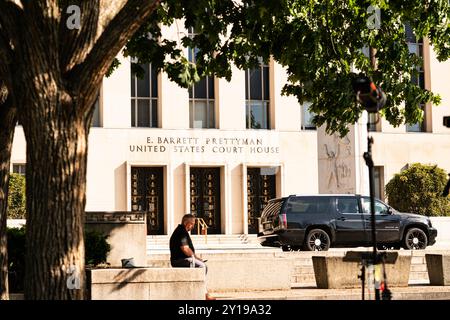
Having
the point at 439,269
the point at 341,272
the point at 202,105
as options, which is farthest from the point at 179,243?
the point at 202,105

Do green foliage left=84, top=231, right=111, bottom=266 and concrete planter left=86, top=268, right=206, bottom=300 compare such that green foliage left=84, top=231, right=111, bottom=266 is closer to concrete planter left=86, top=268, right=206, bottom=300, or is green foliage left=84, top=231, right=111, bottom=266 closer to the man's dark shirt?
the man's dark shirt

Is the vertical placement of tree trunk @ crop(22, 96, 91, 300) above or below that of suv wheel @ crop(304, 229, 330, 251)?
above

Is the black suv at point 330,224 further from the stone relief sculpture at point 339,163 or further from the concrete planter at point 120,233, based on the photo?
the concrete planter at point 120,233

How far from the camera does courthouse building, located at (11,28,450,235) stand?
1672 inches

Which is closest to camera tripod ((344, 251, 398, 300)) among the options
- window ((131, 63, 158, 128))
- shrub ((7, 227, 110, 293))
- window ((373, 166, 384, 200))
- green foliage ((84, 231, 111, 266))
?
shrub ((7, 227, 110, 293))

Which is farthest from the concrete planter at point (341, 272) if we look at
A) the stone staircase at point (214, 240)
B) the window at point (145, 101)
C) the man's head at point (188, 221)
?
the window at point (145, 101)

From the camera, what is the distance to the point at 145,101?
43719mm

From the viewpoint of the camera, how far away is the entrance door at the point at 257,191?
4447cm

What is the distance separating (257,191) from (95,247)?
92.4 feet

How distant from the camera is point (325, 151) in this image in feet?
111

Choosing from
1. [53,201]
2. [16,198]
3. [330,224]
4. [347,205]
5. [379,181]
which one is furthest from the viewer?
[379,181]

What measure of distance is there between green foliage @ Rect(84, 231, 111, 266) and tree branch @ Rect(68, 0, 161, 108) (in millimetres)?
6410

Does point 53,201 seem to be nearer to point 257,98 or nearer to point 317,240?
point 317,240
